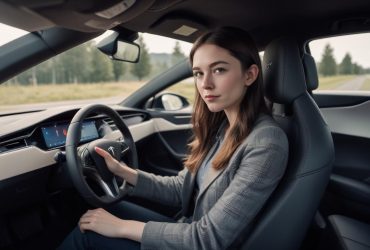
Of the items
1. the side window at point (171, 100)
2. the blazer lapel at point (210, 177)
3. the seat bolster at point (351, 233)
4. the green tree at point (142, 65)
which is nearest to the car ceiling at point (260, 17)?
the green tree at point (142, 65)

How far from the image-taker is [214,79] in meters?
1.52

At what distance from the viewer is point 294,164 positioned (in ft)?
4.82

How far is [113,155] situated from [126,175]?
4.6 inches

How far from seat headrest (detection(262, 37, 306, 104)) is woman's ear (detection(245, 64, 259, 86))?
0.14 m

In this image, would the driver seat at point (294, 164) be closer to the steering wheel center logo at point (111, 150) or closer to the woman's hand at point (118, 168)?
the woman's hand at point (118, 168)

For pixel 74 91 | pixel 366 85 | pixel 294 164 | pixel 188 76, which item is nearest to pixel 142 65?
pixel 188 76

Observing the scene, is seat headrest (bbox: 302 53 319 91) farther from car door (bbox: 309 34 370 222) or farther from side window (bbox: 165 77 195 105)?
side window (bbox: 165 77 195 105)

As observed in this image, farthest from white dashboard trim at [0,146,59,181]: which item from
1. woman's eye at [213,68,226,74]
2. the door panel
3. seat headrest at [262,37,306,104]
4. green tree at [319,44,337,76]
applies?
green tree at [319,44,337,76]

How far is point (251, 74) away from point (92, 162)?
2.76 ft

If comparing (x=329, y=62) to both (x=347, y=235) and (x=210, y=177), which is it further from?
(x=210, y=177)

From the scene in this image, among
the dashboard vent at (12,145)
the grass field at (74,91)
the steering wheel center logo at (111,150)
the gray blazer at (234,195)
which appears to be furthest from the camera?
the grass field at (74,91)

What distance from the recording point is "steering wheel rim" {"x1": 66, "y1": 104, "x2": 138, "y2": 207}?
5.35 feet

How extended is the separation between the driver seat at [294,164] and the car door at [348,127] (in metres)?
0.57

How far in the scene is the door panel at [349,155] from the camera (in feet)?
7.55
